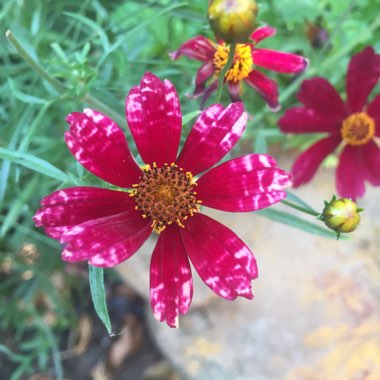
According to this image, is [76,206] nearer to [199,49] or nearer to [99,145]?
[99,145]

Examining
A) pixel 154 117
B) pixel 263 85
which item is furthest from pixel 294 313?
pixel 154 117

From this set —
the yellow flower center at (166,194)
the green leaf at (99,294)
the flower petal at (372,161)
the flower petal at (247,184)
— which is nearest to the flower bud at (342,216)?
the flower petal at (247,184)

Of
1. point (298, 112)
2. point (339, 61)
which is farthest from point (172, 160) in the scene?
point (339, 61)

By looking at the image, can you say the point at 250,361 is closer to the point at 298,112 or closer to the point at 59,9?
the point at 298,112

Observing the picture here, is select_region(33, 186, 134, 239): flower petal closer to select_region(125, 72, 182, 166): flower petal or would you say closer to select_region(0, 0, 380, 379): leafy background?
select_region(125, 72, 182, 166): flower petal

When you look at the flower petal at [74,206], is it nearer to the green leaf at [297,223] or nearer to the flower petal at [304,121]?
the green leaf at [297,223]
